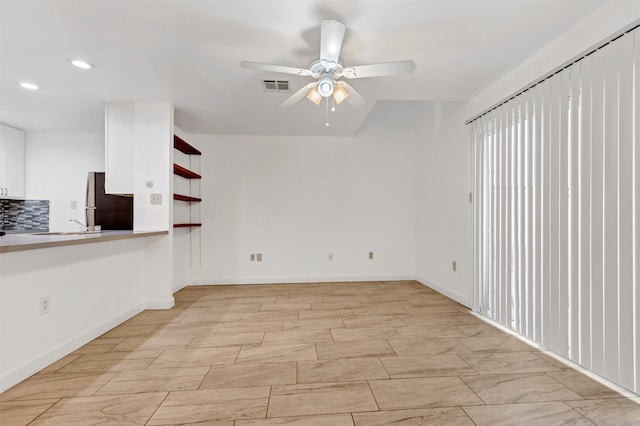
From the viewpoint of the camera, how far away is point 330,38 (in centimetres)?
181

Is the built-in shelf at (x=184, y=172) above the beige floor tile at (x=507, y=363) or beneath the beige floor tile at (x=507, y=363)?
above

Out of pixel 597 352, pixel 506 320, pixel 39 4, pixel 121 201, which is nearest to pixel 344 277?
pixel 506 320

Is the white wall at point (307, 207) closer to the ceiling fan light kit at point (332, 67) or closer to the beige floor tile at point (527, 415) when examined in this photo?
the ceiling fan light kit at point (332, 67)

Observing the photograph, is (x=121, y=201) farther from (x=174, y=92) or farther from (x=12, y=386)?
(x=12, y=386)

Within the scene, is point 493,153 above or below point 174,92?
below

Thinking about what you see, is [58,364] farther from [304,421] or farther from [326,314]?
[326,314]

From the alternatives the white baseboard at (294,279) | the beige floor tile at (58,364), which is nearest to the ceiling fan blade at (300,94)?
the beige floor tile at (58,364)

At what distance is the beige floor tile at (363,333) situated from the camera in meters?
2.47

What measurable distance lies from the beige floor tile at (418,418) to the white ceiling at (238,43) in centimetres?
229

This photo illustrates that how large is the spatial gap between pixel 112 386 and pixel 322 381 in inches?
50.9

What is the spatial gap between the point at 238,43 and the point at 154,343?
97.3 inches

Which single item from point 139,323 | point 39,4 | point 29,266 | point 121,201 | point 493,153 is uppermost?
point 39,4

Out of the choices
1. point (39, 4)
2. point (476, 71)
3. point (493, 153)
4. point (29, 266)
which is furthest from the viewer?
point (493, 153)

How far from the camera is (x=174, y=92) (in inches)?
117
